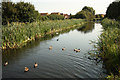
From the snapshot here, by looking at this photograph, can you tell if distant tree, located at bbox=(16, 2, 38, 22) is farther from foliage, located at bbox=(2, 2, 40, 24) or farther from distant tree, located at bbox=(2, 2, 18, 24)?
distant tree, located at bbox=(2, 2, 18, 24)

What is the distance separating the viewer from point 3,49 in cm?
1345

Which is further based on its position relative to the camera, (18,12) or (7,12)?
(18,12)

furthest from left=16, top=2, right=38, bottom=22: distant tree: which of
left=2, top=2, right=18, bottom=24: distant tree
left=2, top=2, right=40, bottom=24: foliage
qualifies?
left=2, top=2, right=18, bottom=24: distant tree

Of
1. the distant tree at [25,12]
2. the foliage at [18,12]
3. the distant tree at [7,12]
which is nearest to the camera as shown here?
the distant tree at [7,12]

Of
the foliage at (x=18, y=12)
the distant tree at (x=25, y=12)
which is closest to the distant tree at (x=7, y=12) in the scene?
the foliage at (x=18, y=12)

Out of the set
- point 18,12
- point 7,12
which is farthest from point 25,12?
point 7,12

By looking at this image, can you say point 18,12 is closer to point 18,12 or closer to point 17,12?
point 18,12

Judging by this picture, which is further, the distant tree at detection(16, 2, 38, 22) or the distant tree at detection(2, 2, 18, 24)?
the distant tree at detection(16, 2, 38, 22)

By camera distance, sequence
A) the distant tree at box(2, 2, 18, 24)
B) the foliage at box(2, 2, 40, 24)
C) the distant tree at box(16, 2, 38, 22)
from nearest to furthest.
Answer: the distant tree at box(2, 2, 18, 24) → the foliage at box(2, 2, 40, 24) → the distant tree at box(16, 2, 38, 22)

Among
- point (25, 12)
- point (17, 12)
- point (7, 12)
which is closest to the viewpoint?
point (7, 12)

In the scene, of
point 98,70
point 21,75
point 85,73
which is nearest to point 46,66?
point 21,75

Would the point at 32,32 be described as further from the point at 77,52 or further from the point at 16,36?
the point at 77,52

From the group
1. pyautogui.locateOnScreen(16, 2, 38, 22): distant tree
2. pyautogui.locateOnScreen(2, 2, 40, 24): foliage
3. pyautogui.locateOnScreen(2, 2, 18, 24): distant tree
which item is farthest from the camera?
pyautogui.locateOnScreen(16, 2, 38, 22): distant tree

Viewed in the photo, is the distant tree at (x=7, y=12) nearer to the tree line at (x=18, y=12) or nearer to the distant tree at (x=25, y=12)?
the tree line at (x=18, y=12)
